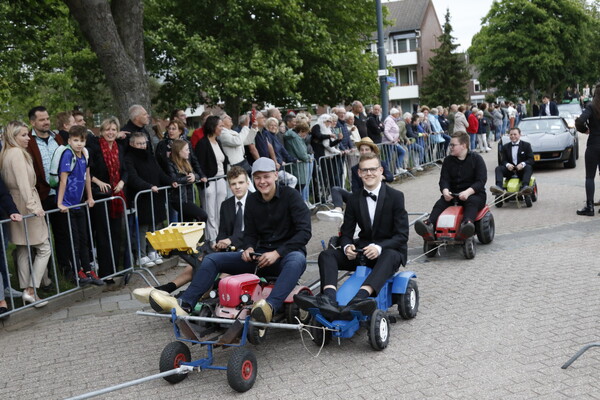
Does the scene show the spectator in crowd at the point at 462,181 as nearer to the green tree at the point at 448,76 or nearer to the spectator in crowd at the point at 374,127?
the spectator in crowd at the point at 374,127

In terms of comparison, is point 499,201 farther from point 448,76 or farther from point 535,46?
point 448,76

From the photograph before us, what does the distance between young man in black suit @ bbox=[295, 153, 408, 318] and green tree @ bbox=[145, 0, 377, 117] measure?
14.9 m

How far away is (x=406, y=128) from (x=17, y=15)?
425 inches

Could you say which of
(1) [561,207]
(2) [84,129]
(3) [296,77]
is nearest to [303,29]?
(3) [296,77]

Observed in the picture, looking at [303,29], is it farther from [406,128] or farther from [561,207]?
[561,207]

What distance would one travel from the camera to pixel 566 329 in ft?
18.1

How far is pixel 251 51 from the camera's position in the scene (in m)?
22.3

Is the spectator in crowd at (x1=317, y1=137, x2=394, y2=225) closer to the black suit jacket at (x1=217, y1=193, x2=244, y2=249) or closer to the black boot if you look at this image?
the black suit jacket at (x1=217, y1=193, x2=244, y2=249)

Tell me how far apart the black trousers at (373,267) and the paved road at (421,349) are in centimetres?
53

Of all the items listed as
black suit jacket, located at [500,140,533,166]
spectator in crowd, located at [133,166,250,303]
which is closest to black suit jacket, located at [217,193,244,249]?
spectator in crowd, located at [133,166,250,303]

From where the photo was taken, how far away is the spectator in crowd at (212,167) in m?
9.84

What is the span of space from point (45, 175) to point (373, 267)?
4202 mm

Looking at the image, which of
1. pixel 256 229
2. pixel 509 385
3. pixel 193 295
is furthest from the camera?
pixel 256 229

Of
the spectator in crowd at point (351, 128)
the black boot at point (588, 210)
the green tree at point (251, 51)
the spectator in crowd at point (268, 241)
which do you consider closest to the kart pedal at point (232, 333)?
the spectator in crowd at point (268, 241)
